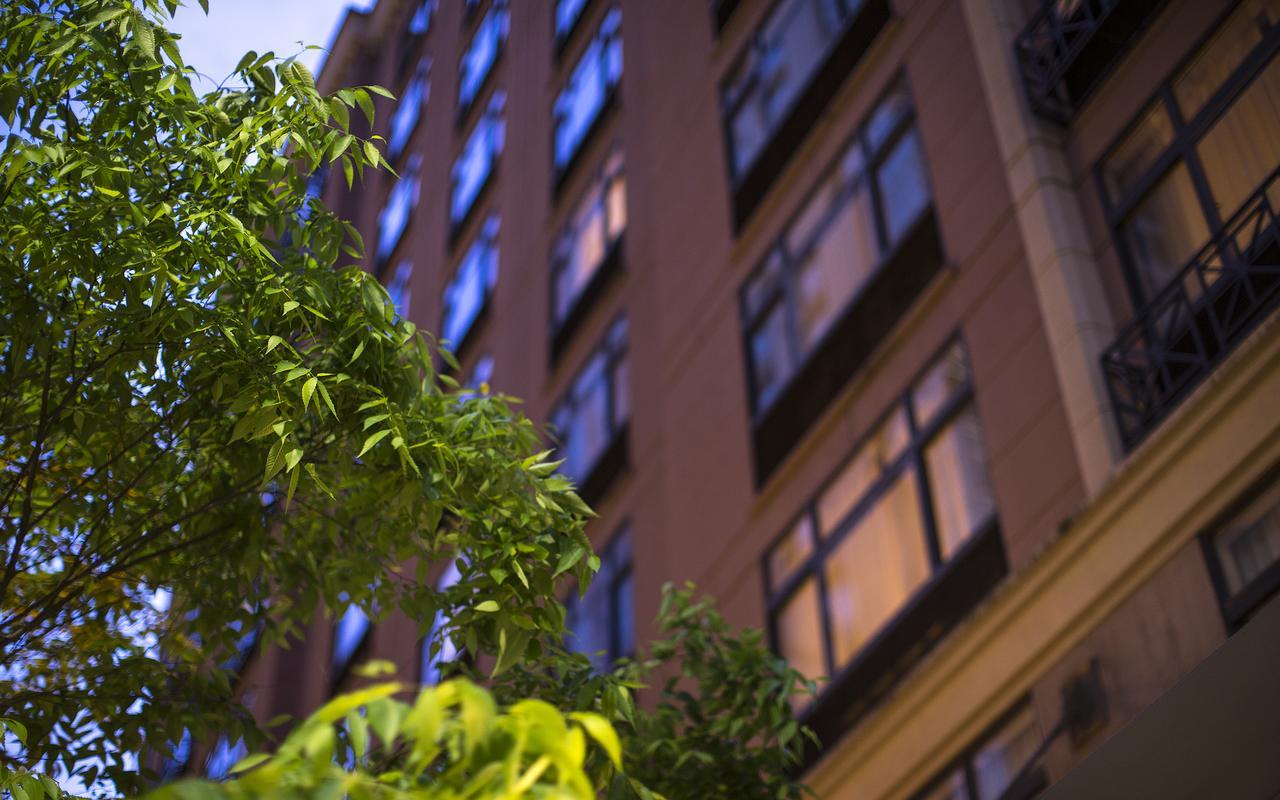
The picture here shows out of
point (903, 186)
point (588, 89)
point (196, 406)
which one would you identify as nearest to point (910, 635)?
point (903, 186)

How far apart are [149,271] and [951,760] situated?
28.0ft

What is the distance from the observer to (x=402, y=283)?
122ft

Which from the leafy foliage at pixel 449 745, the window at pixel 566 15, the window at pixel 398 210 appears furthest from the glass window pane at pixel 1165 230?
the window at pixel 398 210

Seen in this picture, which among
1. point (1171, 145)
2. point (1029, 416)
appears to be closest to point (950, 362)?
point (1029, 416)

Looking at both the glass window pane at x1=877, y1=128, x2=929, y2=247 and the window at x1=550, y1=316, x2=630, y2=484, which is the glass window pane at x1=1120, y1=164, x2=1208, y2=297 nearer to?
the glass window pane at x1=877, y1=128, x2=929, y2=247

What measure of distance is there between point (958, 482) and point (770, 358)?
452 cm

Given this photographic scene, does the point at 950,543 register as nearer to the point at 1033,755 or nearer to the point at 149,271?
the point at 1033,755

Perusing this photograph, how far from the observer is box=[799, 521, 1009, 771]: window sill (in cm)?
1303

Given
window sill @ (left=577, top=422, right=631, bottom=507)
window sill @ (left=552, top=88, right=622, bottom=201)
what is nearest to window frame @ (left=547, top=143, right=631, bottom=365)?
window sill @ (left=552, top=88, right=622, bottom=201)

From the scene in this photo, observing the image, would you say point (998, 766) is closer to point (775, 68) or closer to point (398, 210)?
point (775, 68)

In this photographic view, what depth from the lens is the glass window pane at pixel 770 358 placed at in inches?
687

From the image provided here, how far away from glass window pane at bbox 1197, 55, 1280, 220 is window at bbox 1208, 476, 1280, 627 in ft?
8.53

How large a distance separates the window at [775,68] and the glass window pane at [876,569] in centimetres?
615

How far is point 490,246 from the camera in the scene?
30.8 metres
